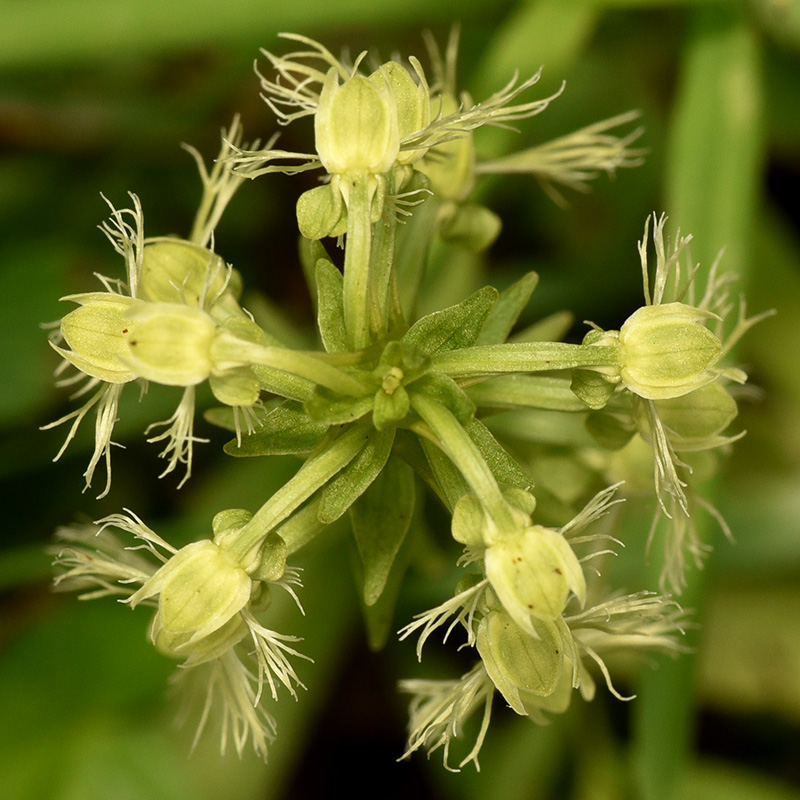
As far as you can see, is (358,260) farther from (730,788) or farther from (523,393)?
(730,788)

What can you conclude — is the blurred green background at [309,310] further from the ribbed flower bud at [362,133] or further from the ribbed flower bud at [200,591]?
the ribbed flower bud at [200,591]

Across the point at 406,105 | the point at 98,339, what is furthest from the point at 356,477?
→ the point at 406,105

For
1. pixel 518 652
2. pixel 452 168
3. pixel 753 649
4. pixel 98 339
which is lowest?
pixel 753 649

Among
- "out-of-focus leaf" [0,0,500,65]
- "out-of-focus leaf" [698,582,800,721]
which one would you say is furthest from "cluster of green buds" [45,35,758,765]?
"out-of-focus leaf" [698,582,800,721]

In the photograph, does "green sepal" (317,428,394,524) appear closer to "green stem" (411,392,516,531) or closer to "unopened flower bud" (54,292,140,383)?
"green stem" (411,392,516,531)

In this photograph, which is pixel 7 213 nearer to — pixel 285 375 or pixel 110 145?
pixel 110 145

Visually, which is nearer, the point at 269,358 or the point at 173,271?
the point at 269,358

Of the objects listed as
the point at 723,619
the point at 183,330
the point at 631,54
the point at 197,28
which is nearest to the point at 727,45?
the point at 631,54
